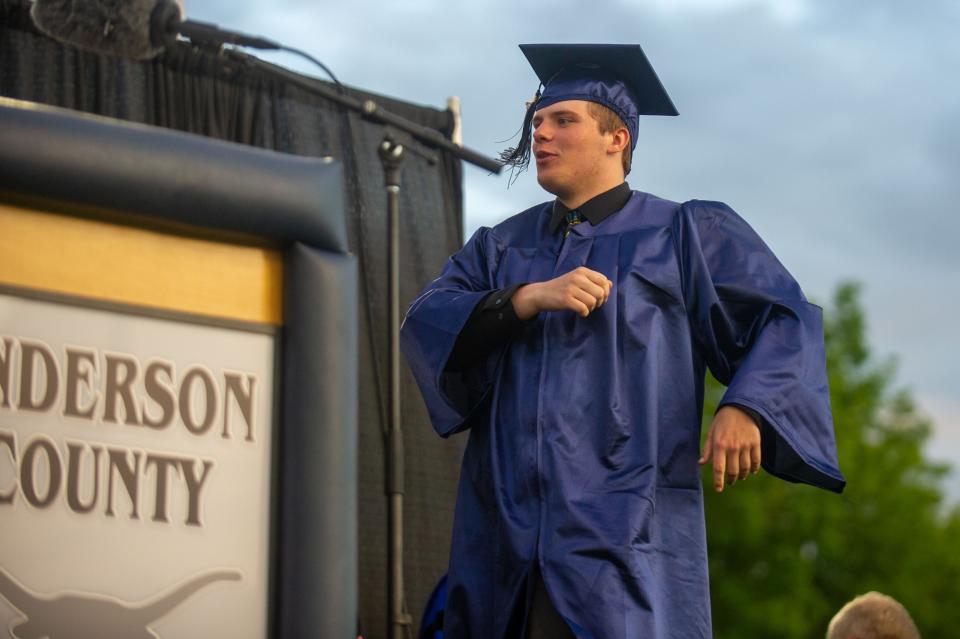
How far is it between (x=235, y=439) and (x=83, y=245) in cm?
31

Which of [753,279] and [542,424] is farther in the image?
[753,279]

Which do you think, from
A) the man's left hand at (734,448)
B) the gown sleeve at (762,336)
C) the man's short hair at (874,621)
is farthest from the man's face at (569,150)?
the man's short hair at (874,621)

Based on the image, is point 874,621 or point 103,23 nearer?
point 103,23

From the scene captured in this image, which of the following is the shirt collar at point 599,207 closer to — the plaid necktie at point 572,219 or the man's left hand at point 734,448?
the plaid necktie at point 572,219

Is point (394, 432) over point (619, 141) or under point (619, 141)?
under

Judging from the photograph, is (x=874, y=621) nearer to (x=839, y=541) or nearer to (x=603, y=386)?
(x=603, y=386)

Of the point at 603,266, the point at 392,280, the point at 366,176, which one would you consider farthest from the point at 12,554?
the point at 366,176

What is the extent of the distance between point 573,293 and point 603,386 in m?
0.19

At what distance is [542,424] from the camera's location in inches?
82.7

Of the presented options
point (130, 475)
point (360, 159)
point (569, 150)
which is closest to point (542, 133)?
point (569, 150)

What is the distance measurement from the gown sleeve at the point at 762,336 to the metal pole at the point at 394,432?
1623mm

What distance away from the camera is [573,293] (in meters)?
2.01

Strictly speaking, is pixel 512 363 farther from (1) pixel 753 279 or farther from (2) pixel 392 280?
(2) pixel 392 280

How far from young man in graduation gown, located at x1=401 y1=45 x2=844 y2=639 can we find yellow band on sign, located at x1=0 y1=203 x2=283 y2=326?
1.79ft
